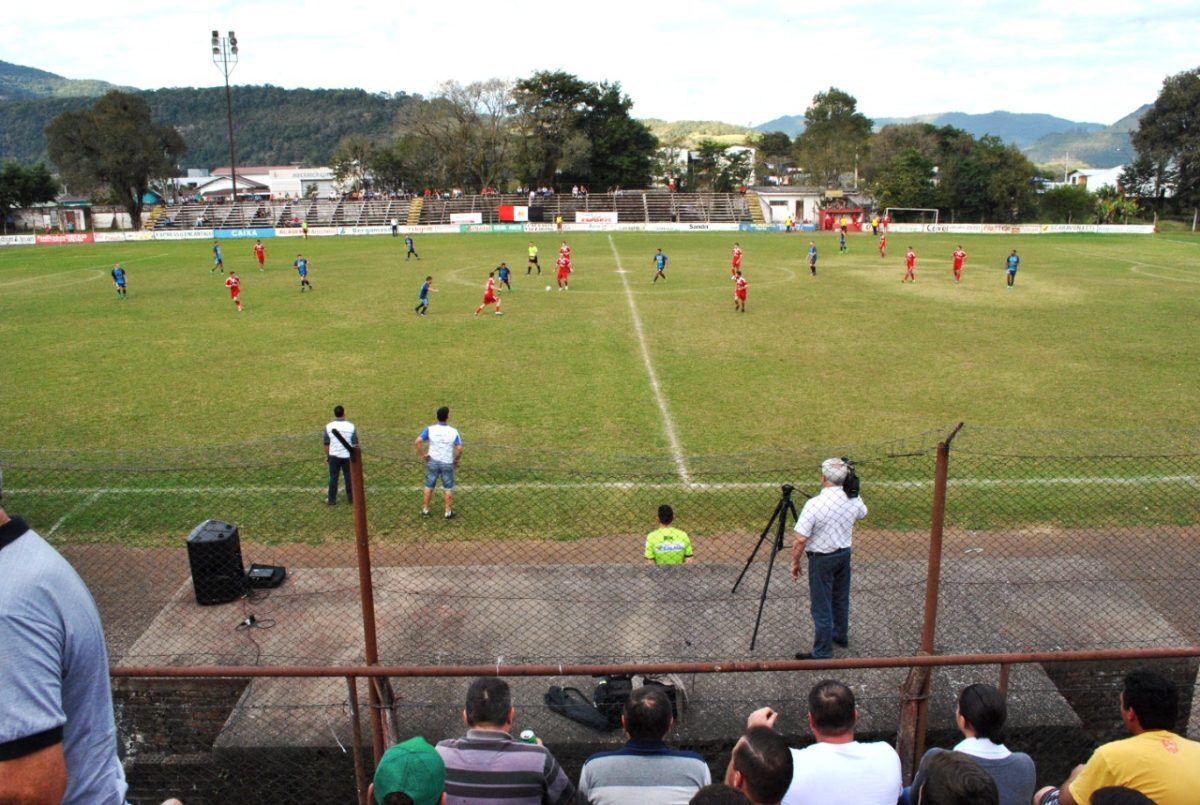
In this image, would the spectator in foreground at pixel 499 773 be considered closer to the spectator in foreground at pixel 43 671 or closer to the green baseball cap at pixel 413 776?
the green baseball cap at pixel 413 776

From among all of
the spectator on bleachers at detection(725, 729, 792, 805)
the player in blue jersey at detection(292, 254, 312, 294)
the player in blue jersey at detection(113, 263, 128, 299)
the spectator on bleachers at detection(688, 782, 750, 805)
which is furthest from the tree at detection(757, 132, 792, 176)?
the spectator on bleachers at detection(688, 782, 750, 805)

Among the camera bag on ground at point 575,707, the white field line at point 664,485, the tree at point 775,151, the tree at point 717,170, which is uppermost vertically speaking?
the tree at point 775,151

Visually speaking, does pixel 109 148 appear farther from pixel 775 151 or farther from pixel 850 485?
pixel 775 151

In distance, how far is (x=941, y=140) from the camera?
93188mm

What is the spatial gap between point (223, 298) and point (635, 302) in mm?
15090

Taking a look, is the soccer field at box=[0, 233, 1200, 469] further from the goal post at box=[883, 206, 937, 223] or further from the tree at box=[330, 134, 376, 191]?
the tree at box=[330, 134, 376, 191]

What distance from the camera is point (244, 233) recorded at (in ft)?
212

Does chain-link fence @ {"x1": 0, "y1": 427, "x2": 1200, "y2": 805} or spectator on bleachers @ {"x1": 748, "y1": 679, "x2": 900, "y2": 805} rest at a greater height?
spectator on bleachers @ {"x1": 748, "y1": 679, "x2": 900, "y2": 805}

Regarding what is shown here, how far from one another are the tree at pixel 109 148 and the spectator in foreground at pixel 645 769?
88.8 meters

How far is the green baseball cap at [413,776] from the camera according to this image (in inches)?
148

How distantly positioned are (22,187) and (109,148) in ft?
30.9

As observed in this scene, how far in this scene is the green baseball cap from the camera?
12.3 feet

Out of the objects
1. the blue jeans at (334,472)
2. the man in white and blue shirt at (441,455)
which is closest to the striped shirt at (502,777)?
the man in white and blue shirt at (441,455)

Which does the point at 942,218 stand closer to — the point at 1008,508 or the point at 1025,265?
the point at 1025,265
